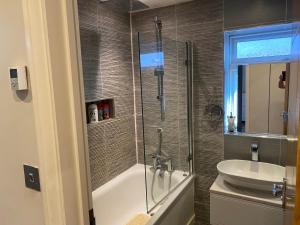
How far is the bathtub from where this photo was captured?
2092 mm

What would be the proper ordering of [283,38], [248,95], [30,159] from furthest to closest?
[248,95] < [283,38] < [30,159]

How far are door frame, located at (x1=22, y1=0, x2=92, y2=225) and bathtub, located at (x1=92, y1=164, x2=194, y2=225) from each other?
46.4 inches

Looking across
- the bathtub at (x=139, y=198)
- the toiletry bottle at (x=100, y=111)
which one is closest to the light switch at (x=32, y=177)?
the bathtub at (x=139, y=198)

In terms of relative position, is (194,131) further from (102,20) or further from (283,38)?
(102,20)

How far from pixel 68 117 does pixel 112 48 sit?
1.75 m

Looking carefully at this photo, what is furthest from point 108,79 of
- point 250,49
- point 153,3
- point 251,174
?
point 251,174

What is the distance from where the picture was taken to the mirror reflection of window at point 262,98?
83.6 inches

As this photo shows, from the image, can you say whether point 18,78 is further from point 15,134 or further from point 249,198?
point 249,198

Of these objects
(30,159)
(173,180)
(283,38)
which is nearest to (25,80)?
(30,159)

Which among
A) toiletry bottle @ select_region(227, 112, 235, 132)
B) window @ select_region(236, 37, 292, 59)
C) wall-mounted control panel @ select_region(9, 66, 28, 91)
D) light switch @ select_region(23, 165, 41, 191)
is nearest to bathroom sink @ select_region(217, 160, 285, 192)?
toiletry bottle @ select_region(227, 112, 235, 132)

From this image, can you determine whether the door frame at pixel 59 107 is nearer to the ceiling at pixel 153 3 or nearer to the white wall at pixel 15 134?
the white wall at pixel 15 134

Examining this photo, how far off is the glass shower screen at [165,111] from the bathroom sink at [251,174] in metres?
0.48

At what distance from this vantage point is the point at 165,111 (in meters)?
2.37

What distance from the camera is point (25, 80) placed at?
0.88m
